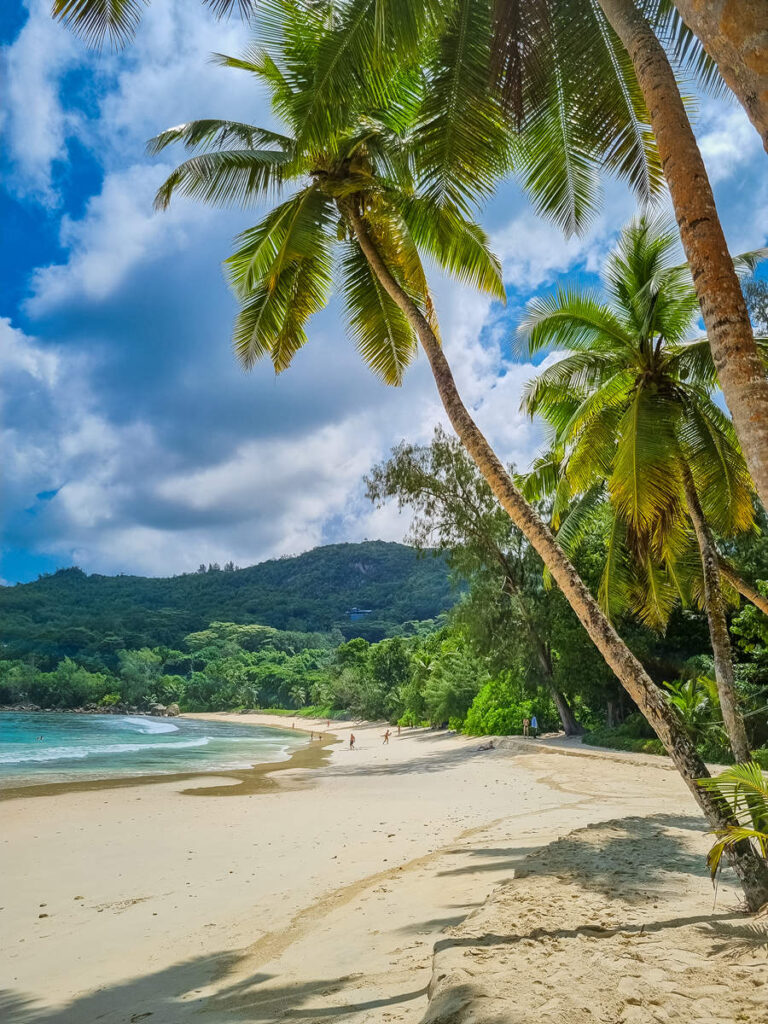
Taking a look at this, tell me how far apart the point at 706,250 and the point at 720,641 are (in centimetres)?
568

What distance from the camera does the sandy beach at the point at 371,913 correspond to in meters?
3.40

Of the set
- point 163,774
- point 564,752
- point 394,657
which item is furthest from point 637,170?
point 394,657

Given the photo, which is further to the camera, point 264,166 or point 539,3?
point 264,166

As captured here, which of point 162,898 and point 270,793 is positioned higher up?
point 162,898

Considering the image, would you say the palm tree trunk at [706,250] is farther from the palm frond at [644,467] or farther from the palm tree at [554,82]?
the palm frond at [644,467]

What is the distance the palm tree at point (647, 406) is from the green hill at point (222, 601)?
4140 inches

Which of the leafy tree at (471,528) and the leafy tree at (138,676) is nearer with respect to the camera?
the leafy tree at (471,528)

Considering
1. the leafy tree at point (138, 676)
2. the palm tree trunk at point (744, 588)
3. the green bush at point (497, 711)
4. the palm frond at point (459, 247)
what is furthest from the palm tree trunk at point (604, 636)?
the leafy tree at point (138, 676)

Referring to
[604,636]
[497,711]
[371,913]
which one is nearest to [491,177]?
[604,636]

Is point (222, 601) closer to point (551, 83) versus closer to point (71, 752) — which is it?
point (71, 752)

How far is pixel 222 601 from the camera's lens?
153375 millimetres

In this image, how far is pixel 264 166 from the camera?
29.0 feet

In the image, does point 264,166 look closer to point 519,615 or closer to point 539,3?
point 539,3

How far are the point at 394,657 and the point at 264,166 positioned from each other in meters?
48.3
